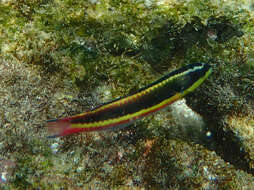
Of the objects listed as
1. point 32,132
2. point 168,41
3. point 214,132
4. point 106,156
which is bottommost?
point 214,132

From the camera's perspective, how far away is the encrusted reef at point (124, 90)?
10.2ft

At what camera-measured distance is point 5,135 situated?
9.78ft

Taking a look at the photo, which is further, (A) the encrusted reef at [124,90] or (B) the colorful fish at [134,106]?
(A) the encrusted reef at [124,90]

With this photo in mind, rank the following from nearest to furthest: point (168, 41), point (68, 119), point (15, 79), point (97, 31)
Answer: point (68, 119) < point (15, 79) < point (97, 31) < point (168, 41)

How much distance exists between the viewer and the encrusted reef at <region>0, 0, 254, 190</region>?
311 cm

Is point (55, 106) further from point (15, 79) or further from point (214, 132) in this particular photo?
point (214, 132)

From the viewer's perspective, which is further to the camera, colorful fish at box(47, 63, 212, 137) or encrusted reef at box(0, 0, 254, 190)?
encrusted reef at box(0, 0, 254, 190)

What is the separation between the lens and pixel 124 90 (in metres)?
3.79

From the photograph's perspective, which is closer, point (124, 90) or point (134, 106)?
point (134, 106)

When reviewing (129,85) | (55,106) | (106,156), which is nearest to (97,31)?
(129,85)

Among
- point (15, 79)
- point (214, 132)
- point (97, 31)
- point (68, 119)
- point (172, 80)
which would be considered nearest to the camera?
point (68, 119)

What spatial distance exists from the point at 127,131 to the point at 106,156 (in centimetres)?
50

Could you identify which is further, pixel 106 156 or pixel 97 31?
pixel 97 31

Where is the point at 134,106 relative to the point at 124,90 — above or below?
above
